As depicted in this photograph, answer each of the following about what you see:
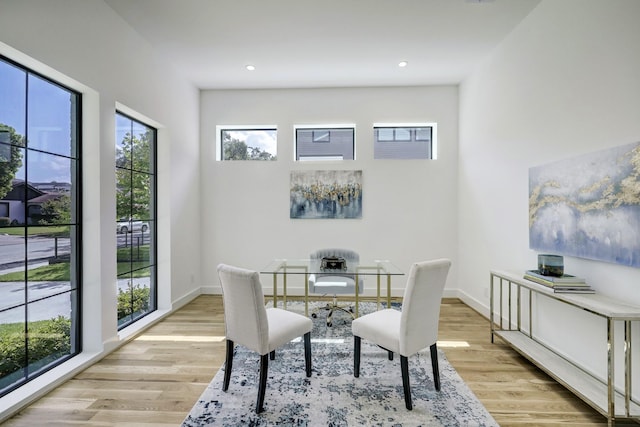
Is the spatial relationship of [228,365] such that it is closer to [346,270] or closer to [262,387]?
[262,387]

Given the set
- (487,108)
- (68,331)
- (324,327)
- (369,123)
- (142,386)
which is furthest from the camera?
(369,123)

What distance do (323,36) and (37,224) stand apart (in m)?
3.02

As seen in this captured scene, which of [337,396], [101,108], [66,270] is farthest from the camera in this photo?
[101,108]

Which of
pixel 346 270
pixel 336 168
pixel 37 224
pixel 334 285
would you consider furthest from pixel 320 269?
pixel 37 224

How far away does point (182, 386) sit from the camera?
7.59 feet

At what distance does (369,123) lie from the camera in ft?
15.3

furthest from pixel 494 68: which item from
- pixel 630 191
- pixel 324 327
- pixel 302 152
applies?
pixel 324 327

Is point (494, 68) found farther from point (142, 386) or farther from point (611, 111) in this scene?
point (142, 386)

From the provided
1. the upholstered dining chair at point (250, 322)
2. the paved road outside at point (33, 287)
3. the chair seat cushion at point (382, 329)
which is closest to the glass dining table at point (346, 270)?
the chair seat cushion at point (382, 329)

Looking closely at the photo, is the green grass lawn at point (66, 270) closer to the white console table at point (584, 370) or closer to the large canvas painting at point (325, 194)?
the large canvas painting at point (325, 194)

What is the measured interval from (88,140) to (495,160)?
415 cm

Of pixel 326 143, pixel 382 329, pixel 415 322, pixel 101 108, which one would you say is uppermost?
pixel 326 143

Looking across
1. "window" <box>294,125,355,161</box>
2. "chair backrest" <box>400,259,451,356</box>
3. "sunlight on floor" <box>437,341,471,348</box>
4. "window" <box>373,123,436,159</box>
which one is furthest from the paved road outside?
"window" <box>373,123,436,159</box>

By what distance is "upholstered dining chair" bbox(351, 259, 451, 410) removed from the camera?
6.67 ft
